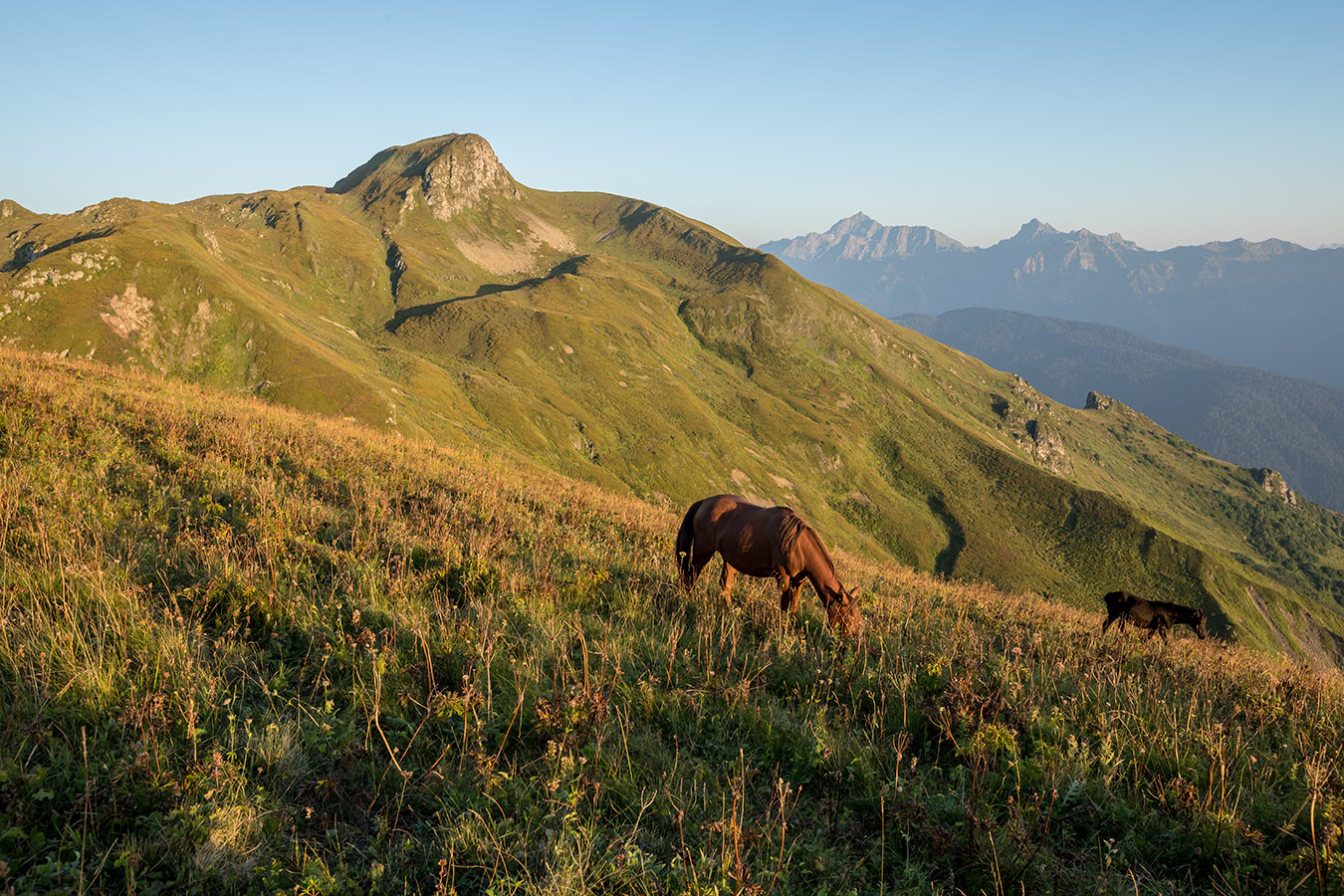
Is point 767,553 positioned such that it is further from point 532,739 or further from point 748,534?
point 532,739

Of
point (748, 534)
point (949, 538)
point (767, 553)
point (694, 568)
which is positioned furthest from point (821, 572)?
point (949, 538)

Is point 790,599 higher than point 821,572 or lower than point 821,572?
lower

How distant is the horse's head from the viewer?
907 cm

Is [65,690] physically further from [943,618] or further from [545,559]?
[943,618]

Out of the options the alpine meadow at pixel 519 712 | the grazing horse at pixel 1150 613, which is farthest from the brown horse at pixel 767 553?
the grazing horse at pixel 1150 613

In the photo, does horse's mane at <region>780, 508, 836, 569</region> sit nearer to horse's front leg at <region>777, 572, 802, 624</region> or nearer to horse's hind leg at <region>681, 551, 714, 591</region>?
horse's front leg at <region>777, 572, 802, 624</region>

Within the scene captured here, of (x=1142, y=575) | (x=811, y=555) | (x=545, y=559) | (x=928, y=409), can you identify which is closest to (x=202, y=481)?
(x=545, y=559)

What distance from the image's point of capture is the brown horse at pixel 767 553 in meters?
9.70

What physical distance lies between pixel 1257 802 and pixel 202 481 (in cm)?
1437

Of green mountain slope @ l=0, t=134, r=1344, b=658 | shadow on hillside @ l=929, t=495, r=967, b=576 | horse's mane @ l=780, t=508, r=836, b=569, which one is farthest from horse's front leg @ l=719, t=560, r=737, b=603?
shadow on hillside @ l=929, t=495, r=967, b=576

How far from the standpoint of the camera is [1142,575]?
13175 cm

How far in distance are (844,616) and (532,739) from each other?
5.49 meters

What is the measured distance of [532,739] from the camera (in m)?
5.41

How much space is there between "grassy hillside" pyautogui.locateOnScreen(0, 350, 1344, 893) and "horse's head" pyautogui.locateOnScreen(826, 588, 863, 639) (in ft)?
1.22
